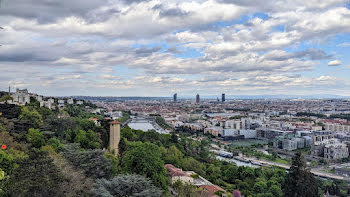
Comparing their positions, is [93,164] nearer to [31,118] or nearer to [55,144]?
[55,144]

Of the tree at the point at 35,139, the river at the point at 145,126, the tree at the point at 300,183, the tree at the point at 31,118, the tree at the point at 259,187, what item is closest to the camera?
the tree at the point at 300,183

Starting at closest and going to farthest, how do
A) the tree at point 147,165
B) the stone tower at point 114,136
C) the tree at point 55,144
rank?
the tree at point 147,165, the tree at point 55,144, the stone tower at point 114,136

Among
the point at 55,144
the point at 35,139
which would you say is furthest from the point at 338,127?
the point at 35,139

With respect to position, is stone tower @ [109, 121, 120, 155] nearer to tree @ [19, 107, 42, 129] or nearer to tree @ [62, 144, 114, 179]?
tree @ [19, 107, 42, 129]

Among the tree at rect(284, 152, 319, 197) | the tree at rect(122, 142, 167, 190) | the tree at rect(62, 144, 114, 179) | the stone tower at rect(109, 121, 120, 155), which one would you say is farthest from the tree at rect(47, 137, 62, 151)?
the tree at rect(284, 152, 319, 197)

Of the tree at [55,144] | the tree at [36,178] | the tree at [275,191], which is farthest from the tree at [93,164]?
the tree at [275,191]

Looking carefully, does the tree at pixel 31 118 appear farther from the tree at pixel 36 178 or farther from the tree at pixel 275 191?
the tree at pixel 275 191

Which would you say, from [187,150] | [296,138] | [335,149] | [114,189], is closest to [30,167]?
[114,189]
